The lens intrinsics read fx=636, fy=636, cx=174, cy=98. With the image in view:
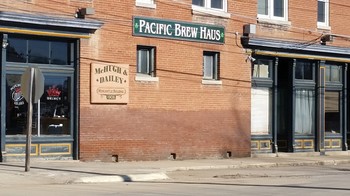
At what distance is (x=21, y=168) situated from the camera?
693 inches

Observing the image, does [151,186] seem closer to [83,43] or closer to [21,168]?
[21,168]

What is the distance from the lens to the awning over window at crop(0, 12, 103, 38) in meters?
18.7

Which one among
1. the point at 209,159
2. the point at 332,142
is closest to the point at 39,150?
the point at 209,159

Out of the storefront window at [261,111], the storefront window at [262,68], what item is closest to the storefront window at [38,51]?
the storefront window at [262,68]

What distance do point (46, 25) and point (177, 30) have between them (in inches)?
199

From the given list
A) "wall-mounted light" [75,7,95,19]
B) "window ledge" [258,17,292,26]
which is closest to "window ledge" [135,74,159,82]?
"wall-mounted light" [75,7,95,19]

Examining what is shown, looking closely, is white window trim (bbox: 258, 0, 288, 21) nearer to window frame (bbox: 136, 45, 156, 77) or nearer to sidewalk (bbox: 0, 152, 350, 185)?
Answer: window frame (bbox: 136, 45, 156, 77)

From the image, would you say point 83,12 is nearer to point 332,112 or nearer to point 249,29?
point 249,29

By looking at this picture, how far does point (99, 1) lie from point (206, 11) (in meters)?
4.47

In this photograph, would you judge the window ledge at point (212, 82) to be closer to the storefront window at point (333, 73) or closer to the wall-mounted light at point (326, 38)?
the wall-mounted light at point (326, 38)

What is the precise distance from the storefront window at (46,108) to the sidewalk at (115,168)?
112 centimetres

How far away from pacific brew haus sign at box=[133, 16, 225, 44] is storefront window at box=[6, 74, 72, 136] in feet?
10.5

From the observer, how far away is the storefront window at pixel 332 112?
28062mm

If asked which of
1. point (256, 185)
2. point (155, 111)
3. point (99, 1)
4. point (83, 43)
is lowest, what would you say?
point (256, 185)
